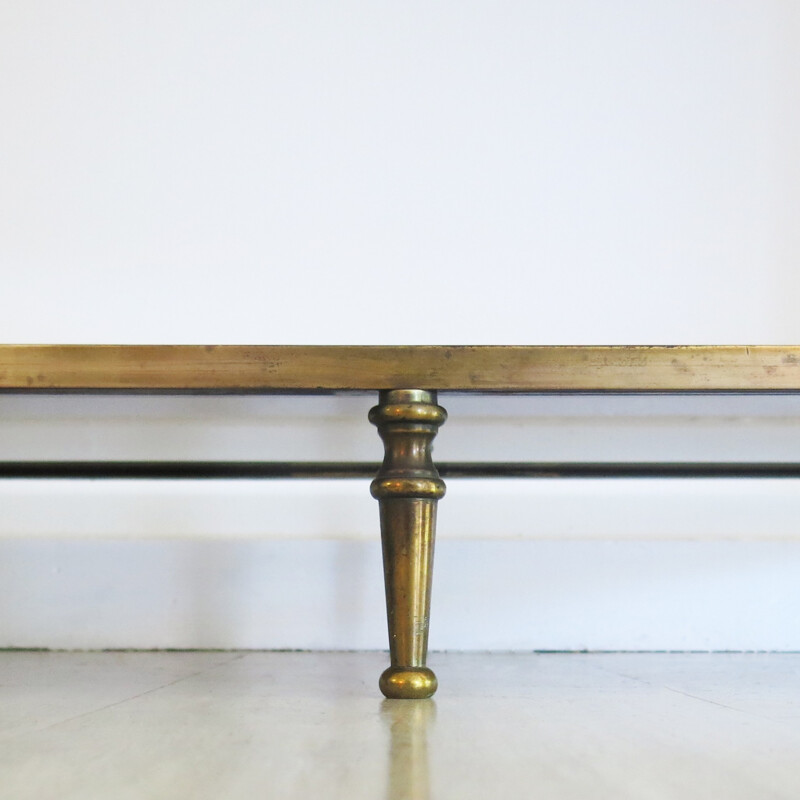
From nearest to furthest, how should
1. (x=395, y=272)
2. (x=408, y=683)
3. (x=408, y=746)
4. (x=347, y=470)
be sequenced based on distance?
(x=408, y=746) → (x=408, y=683) → (x=347, y=470) → (x=395, y=272)

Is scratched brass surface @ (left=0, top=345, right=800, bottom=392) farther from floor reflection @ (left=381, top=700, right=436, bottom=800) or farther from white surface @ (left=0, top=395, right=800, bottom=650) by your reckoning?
white surface @ (left=0, top=395, right=800, bottom=650)

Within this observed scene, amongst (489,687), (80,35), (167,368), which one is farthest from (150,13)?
(489,687)

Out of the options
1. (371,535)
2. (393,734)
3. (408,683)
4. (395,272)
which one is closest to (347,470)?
(371,535)

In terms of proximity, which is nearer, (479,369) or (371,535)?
(479,369)

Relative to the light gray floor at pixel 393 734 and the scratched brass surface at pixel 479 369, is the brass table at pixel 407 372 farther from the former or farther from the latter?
the light gray floor at pixel 393 734

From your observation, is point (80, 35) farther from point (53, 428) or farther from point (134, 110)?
point (53, 428)

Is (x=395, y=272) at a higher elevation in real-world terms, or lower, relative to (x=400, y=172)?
lower

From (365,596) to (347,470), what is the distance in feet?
0.59

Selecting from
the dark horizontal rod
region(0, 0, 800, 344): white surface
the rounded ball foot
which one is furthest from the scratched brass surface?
→ region(0, 0, 800, 344): white surface

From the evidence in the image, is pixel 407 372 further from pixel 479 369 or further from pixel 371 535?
pixel 371 535

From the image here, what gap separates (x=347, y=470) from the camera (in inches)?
41.4

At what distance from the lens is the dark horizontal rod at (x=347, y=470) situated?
3.43ft

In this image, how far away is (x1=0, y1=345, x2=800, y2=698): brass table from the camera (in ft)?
2.35

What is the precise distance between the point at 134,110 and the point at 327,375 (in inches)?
27.6
